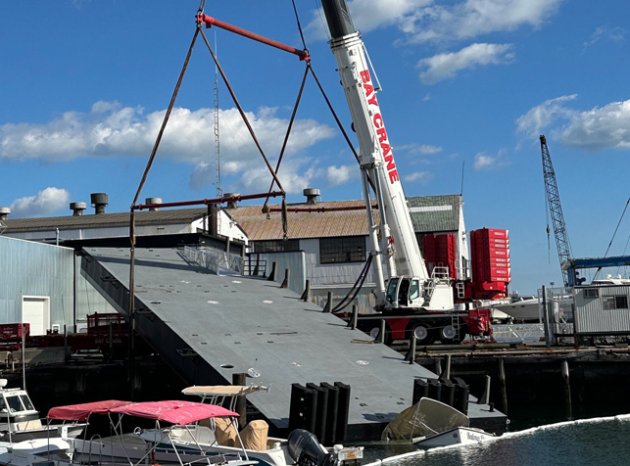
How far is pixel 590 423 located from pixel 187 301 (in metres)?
16.4

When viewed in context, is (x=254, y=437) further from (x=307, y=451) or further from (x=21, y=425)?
(x=21, y=425)

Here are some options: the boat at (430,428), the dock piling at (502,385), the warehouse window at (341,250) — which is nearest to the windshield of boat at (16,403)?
the boat at (430,428)

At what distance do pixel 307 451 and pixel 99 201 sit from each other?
179 ft

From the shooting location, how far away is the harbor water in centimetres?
2431

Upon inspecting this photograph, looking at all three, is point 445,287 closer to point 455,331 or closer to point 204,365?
point 455,331

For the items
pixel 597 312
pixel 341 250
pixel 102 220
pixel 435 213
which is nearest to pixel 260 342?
pixel 597 312

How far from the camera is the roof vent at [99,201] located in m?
72.4

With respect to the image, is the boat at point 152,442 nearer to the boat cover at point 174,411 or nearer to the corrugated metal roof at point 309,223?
the boat cover at point 174,411

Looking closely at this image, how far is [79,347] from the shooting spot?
3894 centimetres

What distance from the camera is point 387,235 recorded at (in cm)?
4225

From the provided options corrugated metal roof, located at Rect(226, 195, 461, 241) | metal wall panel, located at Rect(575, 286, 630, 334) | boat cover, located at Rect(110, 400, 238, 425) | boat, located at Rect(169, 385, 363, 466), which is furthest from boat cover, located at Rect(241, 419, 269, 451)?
corrugated metal roof, located at Rect(226, 195, 461, 241)

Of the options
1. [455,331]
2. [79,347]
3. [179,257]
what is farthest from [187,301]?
[455,331]

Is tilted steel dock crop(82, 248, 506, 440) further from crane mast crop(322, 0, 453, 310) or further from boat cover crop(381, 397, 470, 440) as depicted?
crane mast crop(322, 0, 453, 310)

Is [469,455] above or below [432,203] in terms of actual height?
below
